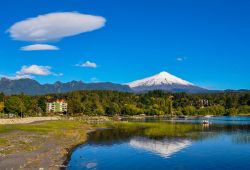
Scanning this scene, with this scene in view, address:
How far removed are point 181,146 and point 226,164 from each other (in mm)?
25785

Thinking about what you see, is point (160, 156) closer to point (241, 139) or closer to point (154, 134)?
point (241, 139)

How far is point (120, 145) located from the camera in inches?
3794

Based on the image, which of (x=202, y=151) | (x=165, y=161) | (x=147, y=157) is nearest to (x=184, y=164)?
(x=165, y=161)

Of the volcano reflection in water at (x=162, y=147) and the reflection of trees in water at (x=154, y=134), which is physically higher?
the reflection of trees in water at (x=154, y=134)

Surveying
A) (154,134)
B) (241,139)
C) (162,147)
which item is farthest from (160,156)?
(154,134)

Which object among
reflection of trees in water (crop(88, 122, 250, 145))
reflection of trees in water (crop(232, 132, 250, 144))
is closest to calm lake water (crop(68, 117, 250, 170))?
reflection of trees in water (crop(232, 132, 250, 144))

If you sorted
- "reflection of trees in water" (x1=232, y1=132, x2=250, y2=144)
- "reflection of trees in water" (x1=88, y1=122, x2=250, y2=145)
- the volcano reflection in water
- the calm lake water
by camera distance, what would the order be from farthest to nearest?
"reflection of trees in water" (x1=88, y1=122, x2=250, y2=145), "reflection of trees in water" (x1=232, y1=132, x2=250, y2=144), the volcano reflection in water, the calm lake water

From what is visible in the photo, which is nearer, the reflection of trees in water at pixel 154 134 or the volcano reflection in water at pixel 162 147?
the volcano reflection in water at pixel 162 147

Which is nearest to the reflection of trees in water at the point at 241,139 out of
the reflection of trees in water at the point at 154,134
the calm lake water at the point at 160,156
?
the reflection of trees in water at the point at 154,134

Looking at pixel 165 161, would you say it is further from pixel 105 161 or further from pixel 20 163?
pixel 20 163

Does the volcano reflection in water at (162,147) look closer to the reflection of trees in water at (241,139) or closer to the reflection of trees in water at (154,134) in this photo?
the reflection of trees in water at (154,134)

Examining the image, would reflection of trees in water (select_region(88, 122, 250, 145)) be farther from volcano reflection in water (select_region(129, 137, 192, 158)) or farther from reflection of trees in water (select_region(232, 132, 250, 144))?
volcano reflection in water (select_region(129, 137, 192, 158))

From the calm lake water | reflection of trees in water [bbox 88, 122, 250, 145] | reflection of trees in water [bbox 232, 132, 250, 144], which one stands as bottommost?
the calm lake water

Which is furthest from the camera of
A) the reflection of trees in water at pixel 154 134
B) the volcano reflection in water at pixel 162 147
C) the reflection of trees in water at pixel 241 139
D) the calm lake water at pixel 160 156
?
the reflection of trees in water at pixel 154 134
